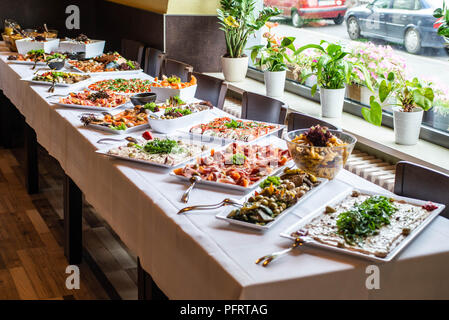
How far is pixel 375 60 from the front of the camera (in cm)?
354

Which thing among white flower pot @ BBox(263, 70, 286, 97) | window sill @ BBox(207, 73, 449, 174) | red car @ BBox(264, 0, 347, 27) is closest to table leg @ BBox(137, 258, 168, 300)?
window sill @ BBox(207, 73, 449, 174)

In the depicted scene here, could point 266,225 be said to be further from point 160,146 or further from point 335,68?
point 335,68

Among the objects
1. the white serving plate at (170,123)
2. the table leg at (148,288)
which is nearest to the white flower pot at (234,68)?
the white serving plate at (170,123)

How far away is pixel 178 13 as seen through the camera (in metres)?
4.91

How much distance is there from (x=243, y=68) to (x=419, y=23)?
5.42 feet

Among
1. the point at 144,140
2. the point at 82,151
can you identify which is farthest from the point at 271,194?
the point at 82,151

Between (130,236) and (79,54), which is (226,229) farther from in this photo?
(79,54)

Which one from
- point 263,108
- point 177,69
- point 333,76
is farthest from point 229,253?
point 177,69

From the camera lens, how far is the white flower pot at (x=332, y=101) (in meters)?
3.45

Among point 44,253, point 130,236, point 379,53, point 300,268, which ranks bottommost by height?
point 44,253

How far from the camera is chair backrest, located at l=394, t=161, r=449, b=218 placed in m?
1.78

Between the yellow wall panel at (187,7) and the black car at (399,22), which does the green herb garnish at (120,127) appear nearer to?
the black car at (399,22)

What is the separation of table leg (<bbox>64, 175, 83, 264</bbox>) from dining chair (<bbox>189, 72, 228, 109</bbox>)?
1030 mm

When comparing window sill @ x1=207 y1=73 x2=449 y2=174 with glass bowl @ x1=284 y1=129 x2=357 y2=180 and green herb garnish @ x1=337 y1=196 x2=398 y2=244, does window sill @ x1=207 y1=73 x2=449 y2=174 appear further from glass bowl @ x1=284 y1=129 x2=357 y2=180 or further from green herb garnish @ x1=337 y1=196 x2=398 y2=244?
green herb garnish @ x1=337 y1=196 x2=398 y2=244
